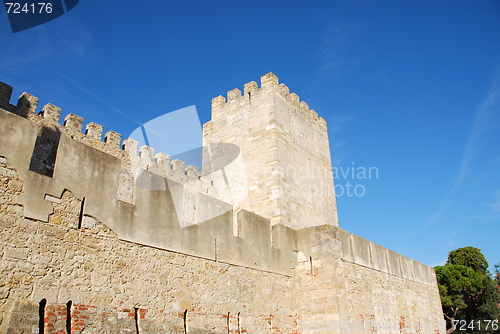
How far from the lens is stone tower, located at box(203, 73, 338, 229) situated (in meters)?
12.8

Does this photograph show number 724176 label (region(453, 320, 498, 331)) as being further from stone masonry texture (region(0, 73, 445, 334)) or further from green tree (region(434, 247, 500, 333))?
stone masonry texture (region(0, 73, 445, 334))

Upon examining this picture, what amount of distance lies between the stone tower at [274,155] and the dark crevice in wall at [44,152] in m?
5.04

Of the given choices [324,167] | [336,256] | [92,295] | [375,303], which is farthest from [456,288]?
[92,295]

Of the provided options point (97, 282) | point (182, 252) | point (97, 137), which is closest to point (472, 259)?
point (97, 137)

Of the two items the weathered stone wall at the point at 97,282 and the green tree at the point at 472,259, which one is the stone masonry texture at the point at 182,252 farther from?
the green tree at the point at 472,259

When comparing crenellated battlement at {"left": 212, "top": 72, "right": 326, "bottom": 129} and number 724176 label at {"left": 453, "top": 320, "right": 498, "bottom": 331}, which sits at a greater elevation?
crenellated battlement at {"left": 212, "top": 72, "right": 326, "bottom": 129}

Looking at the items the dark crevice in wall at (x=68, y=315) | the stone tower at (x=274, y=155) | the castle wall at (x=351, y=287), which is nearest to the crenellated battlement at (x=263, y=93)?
the stone tower at (x=274, y=155)

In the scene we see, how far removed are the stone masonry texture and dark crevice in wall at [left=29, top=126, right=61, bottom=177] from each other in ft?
0.13

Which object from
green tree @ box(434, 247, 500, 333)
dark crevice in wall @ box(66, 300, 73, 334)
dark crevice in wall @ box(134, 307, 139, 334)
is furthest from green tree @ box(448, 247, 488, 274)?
dark crevice in wall @ box(66, 300, 73, 334)

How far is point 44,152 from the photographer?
41.3ft

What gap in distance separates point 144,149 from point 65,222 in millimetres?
11771

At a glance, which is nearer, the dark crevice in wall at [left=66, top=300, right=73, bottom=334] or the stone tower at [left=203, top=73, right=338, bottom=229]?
the dark crevice in wall at [left=66, top=300, right=73, bottom=334]

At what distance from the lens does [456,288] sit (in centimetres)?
3042

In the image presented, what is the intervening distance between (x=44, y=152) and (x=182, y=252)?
8131 millimetres
